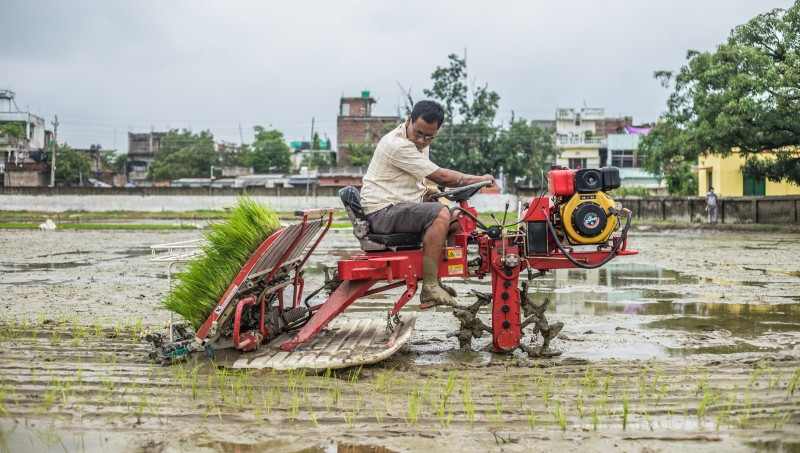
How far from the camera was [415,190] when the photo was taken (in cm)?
621

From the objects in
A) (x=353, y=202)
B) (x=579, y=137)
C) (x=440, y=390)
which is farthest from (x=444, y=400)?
(x=579, y=137)

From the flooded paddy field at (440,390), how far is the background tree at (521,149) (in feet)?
123

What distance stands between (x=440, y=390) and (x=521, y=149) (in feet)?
Result: 140

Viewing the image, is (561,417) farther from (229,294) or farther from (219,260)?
(219,260)

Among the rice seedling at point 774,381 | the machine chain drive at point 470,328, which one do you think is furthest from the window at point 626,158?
the rice seedling at point 774,381

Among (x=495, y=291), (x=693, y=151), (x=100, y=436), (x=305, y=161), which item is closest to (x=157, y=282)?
(x=495, y=291)

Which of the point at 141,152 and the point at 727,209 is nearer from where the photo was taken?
the point at 727,209

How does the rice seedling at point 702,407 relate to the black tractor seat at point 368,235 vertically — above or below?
below

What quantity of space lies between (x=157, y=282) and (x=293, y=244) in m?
6.28

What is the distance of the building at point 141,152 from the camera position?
272ft

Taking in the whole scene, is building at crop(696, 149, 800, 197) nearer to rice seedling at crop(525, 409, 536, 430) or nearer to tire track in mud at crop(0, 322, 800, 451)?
tire track in mud at crop(0, 322, 800, 451)

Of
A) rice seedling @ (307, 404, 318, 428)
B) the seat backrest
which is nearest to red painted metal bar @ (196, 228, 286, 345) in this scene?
the seat backrest

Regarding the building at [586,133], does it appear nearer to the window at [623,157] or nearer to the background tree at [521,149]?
the window at [623,157]

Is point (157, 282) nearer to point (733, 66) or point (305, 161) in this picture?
point (733, 66)
